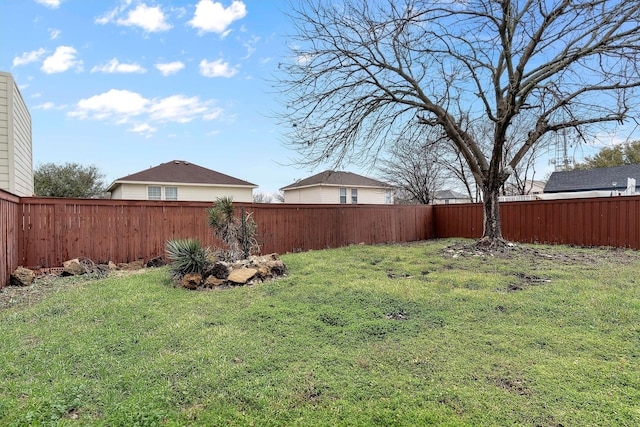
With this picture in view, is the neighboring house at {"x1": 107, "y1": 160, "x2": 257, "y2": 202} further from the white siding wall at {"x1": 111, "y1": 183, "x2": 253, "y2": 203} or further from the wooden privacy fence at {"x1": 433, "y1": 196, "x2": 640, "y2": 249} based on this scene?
the wooden privacy fence at {"x1": 433, "y1": 196, "x2": 640, "y2": 249}

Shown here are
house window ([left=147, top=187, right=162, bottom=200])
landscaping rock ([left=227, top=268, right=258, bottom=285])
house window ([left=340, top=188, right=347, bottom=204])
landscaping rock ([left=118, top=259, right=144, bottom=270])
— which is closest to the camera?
landscaping rock ([left=227, top=268, right=258, bottom=285])

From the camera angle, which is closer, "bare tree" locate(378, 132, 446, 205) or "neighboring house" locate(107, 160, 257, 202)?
"neighboring house" locate(107, 160, 257, 202)

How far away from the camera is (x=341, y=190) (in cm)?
2028

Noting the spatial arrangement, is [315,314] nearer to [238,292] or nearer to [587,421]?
[238,292]

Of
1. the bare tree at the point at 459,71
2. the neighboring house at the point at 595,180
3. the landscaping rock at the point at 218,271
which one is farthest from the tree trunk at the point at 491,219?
the neighboring house at the point at 595,180

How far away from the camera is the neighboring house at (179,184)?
15.1 metres

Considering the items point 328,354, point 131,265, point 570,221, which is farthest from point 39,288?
point 570,221

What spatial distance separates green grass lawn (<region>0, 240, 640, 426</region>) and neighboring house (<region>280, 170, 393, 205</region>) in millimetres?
14633

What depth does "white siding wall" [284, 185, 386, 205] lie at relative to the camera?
19.8 metres

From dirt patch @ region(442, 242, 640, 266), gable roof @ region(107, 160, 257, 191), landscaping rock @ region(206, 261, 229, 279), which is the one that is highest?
gable roof @ region(107, 160, 257, 191)

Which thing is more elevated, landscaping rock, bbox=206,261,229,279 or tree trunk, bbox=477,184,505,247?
tree trunk, bbox=477,184,505,247

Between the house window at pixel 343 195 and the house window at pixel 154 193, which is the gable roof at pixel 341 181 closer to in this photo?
the house window at pixel 343 195

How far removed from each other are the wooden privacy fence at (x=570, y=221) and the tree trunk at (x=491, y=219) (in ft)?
11.0

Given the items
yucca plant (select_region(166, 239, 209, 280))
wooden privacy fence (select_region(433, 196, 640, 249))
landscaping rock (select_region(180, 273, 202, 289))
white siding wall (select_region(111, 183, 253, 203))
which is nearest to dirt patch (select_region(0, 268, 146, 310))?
yucca plant (select_region(166, 239, 209, 280))
